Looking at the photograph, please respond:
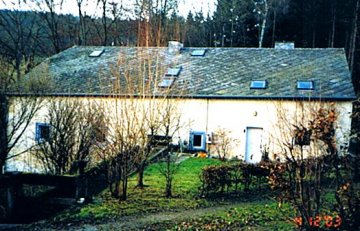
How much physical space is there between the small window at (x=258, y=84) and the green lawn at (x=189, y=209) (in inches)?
343

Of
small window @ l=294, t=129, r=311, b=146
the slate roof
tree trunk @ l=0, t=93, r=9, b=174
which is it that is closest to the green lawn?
small window @ l=294, t=129, r=311, b=146

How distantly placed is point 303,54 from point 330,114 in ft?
56.7

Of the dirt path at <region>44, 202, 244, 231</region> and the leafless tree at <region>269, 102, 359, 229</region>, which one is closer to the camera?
the leafless tree at <region>269, 102, 359, 229</region>

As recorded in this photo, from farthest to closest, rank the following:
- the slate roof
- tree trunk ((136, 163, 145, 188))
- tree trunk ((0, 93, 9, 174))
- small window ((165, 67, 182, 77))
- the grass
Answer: small window ((165, 67, 182, 77)) < the slate roof < tree trunk ((136, 163, 145, 188)) < tree trunk ((0, 93, 9, 174)) < the grass

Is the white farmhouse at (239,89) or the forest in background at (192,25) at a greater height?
the forest in background at (192,25)

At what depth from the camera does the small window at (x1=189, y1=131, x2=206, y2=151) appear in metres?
21.8

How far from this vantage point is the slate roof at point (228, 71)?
21.0 metres

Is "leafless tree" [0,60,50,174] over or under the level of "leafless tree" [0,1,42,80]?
under

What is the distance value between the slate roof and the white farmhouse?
5 centimetres

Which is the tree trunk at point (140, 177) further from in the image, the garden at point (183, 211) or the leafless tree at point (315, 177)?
the leafless tree at point (315, 177)

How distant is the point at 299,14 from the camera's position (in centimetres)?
3759

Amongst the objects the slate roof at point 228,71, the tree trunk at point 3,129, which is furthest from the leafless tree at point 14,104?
the slate roof at point 228,71

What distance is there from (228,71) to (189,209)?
13.3 metres

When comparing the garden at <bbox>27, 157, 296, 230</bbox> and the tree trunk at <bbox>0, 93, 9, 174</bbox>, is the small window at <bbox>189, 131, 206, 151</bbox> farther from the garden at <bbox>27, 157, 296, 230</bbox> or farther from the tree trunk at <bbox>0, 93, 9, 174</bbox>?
the tree trunk at <bbox>0, 93, 9, 174</bbox>
